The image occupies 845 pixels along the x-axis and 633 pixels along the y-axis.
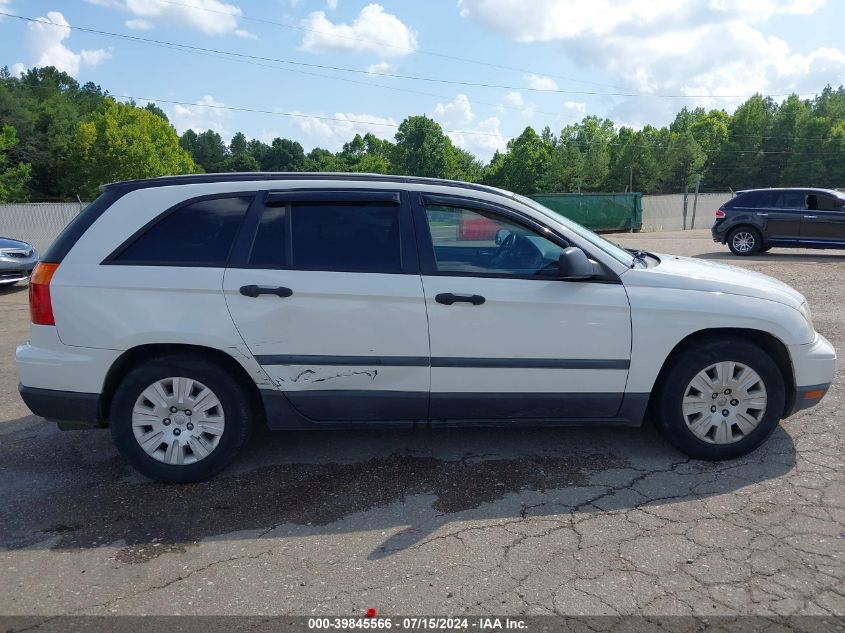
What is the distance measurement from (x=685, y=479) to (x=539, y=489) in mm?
899

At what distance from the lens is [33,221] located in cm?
2244

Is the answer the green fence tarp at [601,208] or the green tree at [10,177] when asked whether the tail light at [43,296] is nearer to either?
the green fence tarp at [601,208]

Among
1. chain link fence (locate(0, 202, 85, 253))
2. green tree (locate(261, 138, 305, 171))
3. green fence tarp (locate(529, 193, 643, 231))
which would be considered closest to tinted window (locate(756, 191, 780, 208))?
green fence tarp (locate(529, 193, 643, 231))

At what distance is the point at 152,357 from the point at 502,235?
2.27m

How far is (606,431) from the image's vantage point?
4.64 m

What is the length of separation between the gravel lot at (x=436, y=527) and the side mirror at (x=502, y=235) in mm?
1413

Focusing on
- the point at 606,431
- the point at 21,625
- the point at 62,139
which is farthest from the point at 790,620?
the point at 62,139

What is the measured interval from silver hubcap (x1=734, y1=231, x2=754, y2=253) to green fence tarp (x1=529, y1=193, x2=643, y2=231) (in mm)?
12764

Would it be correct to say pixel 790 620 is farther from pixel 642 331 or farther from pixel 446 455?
pixel 446 455

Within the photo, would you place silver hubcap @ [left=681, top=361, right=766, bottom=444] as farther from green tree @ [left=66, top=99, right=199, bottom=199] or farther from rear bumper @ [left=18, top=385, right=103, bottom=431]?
green tree @ [left=66, top=99, right=199, bottom=199]

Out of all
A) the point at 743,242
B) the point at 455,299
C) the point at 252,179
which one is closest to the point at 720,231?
the point at 743,242

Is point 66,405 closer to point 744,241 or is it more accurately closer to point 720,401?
point 720,401

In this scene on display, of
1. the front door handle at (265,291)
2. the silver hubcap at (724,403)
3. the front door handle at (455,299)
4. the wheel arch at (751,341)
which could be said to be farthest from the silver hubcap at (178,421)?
the silver hubcap at (724,403)

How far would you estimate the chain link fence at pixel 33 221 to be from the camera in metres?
22.2
